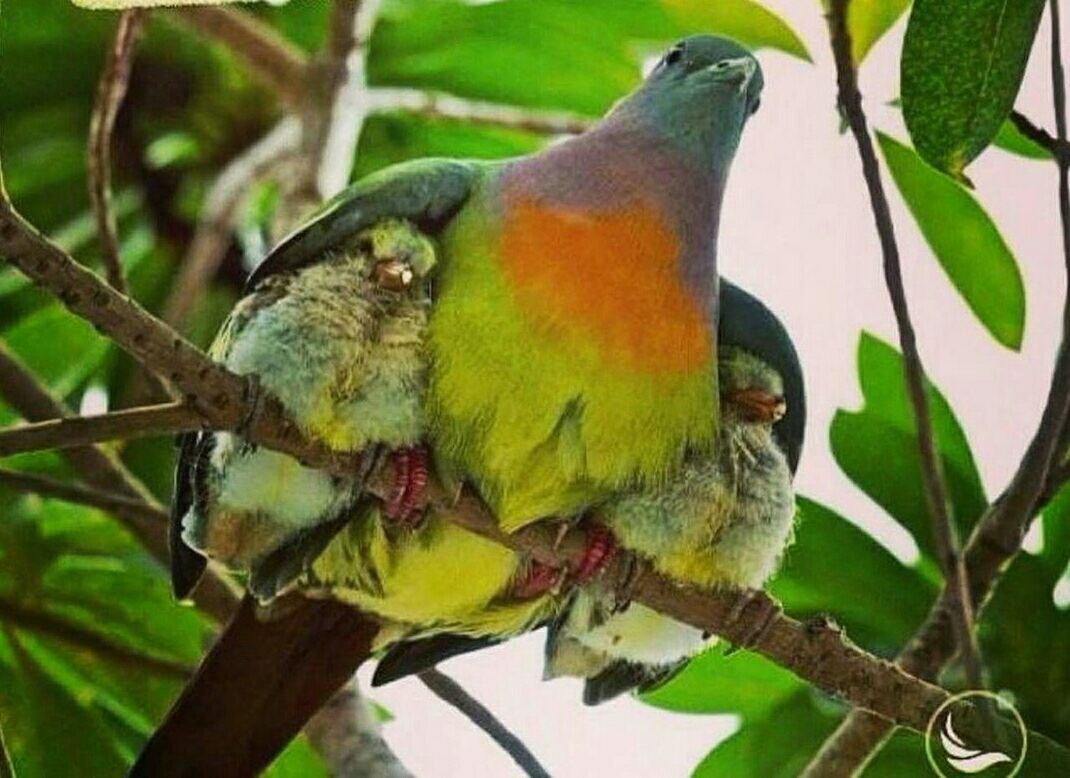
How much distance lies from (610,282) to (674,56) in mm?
278

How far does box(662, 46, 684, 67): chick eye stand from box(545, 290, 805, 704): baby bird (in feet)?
0.67

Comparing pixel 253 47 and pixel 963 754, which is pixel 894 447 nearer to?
pixel 963 754

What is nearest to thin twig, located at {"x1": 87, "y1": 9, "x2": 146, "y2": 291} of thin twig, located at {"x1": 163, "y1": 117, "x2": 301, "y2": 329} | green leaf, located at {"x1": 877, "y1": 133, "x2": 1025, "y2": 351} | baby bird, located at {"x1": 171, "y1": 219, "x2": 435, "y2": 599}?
baby bird, located at {"x1": 171, "y1": 219, "x2": 435, "y2": 599}

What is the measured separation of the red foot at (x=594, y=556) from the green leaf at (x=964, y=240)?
1.31 feet

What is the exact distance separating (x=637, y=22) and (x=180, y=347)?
138 centimetres

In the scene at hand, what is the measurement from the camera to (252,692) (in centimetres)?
150

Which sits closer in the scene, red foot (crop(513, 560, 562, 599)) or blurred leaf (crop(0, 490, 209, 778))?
red foot (crop(513, 560, 562, 599))

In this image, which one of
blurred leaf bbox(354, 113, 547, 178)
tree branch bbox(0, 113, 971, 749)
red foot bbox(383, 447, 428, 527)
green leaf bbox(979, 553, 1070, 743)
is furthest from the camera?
blurred leaf bbox(354, 113, 547, 178)

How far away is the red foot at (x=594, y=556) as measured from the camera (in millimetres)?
1361

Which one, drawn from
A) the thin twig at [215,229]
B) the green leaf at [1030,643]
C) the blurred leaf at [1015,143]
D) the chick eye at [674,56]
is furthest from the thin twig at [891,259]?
the thin twig at [215,229]

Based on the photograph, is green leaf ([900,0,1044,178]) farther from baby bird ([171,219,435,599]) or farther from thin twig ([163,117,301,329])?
thin twig ([163,117,301,329])

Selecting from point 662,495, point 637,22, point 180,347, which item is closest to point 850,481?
point 662,495

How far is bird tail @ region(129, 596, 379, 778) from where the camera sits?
4.85ft

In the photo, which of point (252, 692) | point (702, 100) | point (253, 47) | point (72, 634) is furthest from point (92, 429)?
point (253, 47)
